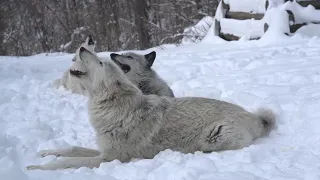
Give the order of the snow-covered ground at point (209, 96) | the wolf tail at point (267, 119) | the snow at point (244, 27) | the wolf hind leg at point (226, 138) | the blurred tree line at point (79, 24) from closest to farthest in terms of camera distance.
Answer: the snow-covered ground at point (209, 96), the wolf hind leg at point (226, 138), the wolf tail at point (267, 119), the snow at point (244, 27), the blurred tree line at point (79, 24)

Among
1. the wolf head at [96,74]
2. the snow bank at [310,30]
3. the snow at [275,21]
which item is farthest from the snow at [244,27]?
the wolf head at [96,74]

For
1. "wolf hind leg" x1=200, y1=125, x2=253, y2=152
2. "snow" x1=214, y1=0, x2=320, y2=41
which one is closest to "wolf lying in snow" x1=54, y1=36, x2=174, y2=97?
"wolf hind leg" x1=200, y1=125, x2=253, y2=152

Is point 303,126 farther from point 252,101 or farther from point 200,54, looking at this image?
point 200,54

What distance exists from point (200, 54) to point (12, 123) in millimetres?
5188

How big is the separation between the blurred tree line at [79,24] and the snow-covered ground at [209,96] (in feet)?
42.3

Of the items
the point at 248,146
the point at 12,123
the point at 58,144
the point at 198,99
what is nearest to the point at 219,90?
the point at 198,99

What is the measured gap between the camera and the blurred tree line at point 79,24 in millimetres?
22828

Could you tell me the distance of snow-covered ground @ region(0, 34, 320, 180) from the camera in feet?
10.4

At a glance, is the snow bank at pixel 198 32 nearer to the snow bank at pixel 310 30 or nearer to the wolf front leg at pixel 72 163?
the snow bank at pixel 310 30

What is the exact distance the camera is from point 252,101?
5.26m

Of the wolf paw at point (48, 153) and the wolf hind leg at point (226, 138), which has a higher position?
the wolf hind leg at point (226, 138)

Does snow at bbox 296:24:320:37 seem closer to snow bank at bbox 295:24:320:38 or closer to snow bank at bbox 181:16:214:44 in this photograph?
snow bank at bbox 295:24:320:38

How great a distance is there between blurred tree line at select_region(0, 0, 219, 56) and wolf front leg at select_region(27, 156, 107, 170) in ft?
61.3

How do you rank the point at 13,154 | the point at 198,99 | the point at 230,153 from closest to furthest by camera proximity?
the point at 230,153 → the point at 13,154 → the point at 198,99
